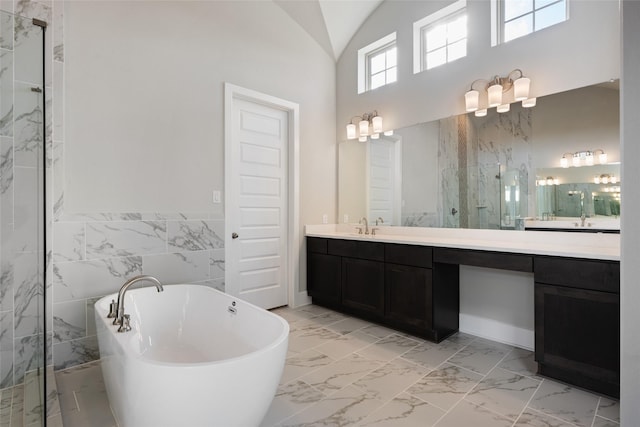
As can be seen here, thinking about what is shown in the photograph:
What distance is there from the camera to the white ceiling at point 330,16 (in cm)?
A: 353

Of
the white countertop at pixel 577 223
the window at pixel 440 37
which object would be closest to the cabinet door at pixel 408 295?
the white countertop at pixel 577 223

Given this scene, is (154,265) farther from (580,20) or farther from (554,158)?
(580,20)

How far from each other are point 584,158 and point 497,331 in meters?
1.50

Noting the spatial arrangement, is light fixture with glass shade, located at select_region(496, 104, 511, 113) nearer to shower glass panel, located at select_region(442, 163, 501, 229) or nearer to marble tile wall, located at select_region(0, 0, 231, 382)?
shower glass panel, located at select_region(442, 163, 501, 229)

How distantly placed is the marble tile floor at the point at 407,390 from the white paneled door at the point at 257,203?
96 cm

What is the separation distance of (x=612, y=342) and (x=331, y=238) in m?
2.33

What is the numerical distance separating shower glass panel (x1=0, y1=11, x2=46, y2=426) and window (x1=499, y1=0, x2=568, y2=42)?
3.40m

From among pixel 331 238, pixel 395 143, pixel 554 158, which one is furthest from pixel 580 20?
pixel 331 238

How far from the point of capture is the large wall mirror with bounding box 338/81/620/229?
2.29 m

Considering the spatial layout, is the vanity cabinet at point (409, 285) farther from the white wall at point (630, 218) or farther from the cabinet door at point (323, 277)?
the white wall at point (630, 218)

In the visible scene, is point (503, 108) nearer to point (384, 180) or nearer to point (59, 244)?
point (384, 180)

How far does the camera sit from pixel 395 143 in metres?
3.56

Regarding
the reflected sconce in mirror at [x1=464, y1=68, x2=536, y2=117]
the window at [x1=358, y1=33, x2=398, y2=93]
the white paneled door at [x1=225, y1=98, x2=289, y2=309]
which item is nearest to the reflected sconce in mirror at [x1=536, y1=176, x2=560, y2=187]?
the reflected sconce in mirror at [x1=464, y1=68, x2=536, y2=117]

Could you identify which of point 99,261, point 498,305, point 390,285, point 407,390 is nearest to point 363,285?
point 390,285
